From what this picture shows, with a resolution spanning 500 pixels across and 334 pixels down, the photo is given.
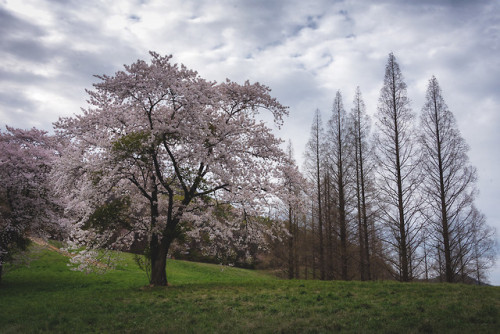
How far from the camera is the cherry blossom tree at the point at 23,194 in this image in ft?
55.1

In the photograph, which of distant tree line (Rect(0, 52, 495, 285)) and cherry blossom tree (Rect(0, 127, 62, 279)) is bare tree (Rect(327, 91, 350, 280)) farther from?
cherry blossom tree (Rect(0, 127, 62, 279))

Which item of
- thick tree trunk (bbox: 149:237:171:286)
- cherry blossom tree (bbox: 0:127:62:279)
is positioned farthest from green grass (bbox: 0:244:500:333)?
cherry blossom tree (bbox: 0:127:62:279)

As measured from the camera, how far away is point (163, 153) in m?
14.6

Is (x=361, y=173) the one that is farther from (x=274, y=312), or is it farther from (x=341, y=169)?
(x=274, y=312)

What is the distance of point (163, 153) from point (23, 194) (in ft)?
30.4

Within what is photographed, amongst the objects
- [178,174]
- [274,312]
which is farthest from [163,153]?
[274,312]

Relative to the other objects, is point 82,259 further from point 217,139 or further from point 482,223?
point 482,223

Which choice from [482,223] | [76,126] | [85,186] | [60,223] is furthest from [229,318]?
[482,223]

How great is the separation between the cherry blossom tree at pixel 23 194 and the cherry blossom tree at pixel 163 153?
11.4ft

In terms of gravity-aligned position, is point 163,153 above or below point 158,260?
above

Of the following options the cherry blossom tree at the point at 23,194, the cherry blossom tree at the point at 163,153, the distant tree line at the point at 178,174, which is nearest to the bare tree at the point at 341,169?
the distant tree line at the point at 178,174

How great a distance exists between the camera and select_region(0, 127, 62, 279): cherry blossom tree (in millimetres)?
16781

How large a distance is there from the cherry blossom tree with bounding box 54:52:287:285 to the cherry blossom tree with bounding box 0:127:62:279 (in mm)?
3474

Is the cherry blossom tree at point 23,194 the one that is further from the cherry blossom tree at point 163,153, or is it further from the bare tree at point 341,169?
the bare tree at point 341,169
